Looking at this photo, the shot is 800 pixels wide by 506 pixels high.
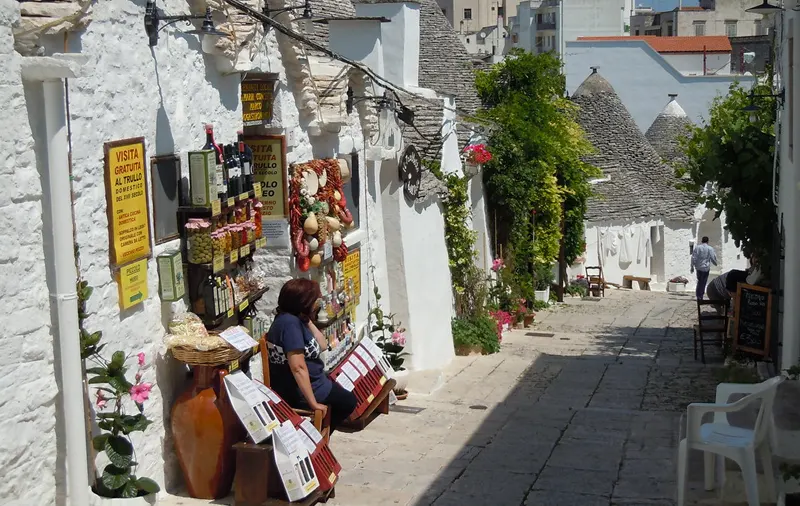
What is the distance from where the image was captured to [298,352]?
7242 millimetres

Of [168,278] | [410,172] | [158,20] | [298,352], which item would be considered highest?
[158,20]

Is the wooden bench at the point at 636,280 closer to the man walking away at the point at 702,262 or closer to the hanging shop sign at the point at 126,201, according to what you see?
the man walking away at the point at 702,262

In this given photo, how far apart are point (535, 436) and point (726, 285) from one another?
5669 millimetres

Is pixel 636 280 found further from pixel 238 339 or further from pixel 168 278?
pixel 168 278

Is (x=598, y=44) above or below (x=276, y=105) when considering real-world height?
above

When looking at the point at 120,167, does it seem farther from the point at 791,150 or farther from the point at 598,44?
the point at 598,44

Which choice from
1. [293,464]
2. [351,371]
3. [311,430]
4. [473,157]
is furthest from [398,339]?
[473,157]

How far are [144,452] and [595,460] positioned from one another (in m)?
3.56

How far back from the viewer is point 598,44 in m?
49.4

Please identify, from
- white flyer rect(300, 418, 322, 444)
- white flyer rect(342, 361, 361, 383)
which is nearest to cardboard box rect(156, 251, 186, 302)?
white flyer rect(300, 418, 322, 444)

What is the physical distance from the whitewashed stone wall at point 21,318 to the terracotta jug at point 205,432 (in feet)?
4.14

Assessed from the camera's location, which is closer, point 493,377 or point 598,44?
point 493,377

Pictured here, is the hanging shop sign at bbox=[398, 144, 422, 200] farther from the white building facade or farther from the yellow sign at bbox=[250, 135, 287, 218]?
the yellow sign at bbox=[250, 135, 287, 218]

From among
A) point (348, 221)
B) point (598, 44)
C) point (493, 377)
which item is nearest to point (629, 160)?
point (598, 44)
